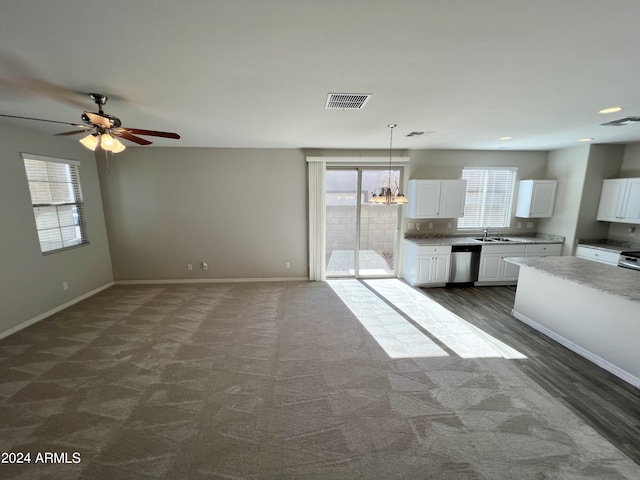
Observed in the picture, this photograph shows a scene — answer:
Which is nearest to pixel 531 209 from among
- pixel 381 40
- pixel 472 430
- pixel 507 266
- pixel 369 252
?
pixel 507 266

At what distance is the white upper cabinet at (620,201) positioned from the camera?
4262mm

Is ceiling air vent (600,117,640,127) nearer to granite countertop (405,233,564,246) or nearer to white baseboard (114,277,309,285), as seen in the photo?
granite countertop (405,233,564,246)

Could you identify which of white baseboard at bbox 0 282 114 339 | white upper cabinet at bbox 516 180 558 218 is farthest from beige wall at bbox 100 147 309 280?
white upper cabinet at bbox 516 180 558 218

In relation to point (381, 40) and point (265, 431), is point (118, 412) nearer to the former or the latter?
point (265, 431)

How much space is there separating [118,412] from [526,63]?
13.6ft

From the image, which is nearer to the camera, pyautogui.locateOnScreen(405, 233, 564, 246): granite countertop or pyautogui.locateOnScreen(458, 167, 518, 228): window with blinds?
pyautogui.locateOnScreen(405, 233, 564, 246): granite countertop

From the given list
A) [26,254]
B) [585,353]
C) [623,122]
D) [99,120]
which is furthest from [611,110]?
[26,254]

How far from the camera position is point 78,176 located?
4.41 meters

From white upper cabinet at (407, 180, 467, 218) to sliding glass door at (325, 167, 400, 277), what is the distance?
0.47 metres

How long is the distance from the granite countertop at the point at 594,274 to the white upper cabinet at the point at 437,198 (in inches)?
69.1

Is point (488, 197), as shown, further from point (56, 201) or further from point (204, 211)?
point (56, 201)

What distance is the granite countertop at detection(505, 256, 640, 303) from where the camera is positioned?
2504mm

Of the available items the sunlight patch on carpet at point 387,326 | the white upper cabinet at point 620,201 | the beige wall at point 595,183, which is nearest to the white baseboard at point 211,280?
the sunlight patch on carpet at point 387,326

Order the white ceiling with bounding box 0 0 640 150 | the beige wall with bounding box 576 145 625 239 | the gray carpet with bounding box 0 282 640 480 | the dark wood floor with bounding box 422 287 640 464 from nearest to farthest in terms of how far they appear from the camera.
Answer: the white ceiling with bounding box 0 0 640 150
the gray carpet with bounding box 0 282 640 480
the dark wood floor with bounding box 422 287 640 464
the beige wall with bounding box 576 145 625 239
